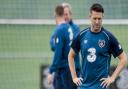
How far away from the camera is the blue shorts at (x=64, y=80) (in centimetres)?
1048

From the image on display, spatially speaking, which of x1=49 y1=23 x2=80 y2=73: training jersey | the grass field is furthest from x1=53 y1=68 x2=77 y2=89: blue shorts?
the grass field

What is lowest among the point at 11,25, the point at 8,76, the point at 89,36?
the point at 8,76

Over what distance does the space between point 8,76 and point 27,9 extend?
1.36m

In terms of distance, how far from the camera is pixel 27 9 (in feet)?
44.3

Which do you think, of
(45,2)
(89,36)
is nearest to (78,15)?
(45,2)

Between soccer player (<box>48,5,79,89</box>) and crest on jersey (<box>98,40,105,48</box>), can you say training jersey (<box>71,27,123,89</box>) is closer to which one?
crest on jersey (<box>98,40,105,48</box>)

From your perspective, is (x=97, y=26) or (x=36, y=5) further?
(x=36, y=5)

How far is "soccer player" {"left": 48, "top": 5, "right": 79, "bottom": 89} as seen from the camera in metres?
10.3

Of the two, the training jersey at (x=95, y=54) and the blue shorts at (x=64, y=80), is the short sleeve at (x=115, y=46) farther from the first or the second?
the blue shorts at (x=64, y=80)

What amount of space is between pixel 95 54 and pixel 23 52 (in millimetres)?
5237

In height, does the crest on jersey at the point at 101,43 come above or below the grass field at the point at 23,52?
above

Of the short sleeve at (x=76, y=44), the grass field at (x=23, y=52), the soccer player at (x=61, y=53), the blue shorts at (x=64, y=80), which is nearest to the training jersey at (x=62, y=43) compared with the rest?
the soccer player at (x=61, y=53)

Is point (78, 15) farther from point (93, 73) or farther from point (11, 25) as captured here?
point (93, 73)

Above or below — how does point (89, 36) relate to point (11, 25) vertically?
above
